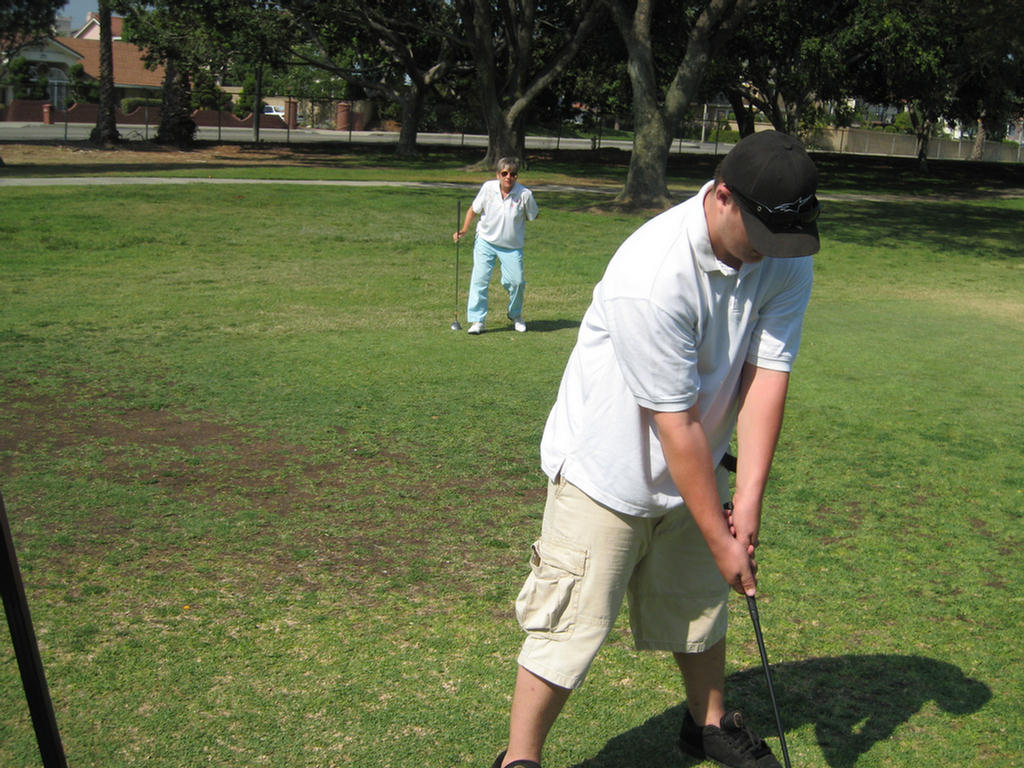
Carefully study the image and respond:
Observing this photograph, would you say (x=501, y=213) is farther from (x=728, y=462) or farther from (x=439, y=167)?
(x=439, y=167)

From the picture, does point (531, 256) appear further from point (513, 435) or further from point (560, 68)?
point (560, 68)

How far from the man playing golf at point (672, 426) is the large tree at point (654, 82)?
1947 cm

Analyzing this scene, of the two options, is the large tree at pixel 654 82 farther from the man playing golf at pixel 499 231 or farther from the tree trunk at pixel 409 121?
the tree trunk at pixel 409 121

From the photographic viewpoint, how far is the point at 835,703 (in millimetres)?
3596

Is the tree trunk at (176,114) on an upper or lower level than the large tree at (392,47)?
lower

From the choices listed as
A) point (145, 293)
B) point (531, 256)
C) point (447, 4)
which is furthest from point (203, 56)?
point (145, 293)

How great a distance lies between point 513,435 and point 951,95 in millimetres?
39608

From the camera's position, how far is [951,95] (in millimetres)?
40344

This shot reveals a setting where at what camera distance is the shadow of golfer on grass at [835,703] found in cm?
330

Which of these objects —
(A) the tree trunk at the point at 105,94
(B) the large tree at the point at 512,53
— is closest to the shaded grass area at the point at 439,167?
(A) the tree trunk at the point at 105,94

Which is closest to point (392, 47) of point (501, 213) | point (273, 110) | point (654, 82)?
point (654, 82)

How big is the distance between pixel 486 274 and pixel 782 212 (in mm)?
7814

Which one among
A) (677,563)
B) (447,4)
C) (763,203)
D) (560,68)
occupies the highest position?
(447,4)

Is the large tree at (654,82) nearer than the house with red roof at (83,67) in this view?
A: Yes
